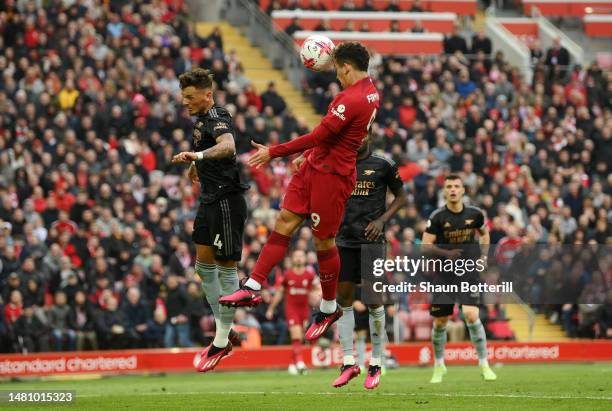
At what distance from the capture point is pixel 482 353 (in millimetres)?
19172

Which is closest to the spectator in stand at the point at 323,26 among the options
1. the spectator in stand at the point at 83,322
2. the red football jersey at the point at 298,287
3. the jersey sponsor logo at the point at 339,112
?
the red football jersey at the point at 298,287

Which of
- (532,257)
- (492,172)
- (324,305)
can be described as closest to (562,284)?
(532,257)

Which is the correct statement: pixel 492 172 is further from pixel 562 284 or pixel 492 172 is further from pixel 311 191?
pixel 311 191

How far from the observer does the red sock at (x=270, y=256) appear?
13781 millimetres

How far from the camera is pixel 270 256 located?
1389cm

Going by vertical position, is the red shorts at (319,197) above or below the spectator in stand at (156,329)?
above

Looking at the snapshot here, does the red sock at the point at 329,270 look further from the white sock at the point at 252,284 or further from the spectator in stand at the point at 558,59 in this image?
the spectator in stand at the point at 558,59

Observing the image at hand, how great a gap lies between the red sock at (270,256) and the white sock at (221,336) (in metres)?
0.99

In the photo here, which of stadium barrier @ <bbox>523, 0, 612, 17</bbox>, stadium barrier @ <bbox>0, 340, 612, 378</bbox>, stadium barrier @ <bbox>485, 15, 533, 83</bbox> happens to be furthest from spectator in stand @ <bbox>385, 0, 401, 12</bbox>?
stadium barrier @ <bbox>0, 340, 612, 378</bbox>

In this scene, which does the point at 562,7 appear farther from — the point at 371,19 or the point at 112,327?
the point at 112,327

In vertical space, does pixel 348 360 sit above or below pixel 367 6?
below

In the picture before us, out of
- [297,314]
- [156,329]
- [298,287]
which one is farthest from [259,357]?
[156,329]

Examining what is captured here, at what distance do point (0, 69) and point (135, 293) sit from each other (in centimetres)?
667

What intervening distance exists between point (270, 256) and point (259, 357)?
11.1 metres
